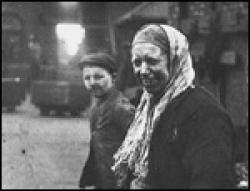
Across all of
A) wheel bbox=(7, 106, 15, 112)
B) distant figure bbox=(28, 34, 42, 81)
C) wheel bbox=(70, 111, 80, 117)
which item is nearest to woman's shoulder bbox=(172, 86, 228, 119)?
wheel bbox=(70, 111, 80, 117)

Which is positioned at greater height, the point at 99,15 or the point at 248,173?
the point at 99,15

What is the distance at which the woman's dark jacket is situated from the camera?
2.30 metres

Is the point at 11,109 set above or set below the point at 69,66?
below

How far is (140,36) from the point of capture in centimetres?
263

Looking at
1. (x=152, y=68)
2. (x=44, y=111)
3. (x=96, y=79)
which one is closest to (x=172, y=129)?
(x=152, y=68)

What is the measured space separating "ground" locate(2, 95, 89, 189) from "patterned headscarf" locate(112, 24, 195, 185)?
759 centimetres

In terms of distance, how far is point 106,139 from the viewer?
4062mm

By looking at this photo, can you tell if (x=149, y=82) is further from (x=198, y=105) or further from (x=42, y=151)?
(x=42, y=151)

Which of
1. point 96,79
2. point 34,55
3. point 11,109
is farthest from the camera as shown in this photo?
point 34,55

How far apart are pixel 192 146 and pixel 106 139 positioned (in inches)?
69.2

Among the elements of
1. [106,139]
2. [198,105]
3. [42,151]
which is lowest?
[42,151]

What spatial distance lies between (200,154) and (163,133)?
0.84 ft

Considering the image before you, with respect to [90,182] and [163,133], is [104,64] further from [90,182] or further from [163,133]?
[163,133]

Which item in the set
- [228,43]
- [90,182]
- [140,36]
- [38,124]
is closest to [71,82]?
[38,124]
